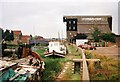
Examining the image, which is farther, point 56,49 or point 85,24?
point 56,49

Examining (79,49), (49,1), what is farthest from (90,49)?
(49,1)

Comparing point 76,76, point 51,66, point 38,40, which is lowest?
point 76,76

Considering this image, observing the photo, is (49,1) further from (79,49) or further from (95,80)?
(95,80)

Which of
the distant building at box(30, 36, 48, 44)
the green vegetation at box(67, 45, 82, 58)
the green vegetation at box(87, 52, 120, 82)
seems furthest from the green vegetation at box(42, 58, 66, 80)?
the green vegetation at box(87, 52, 120, 82)

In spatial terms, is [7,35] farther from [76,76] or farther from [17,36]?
[76,76]

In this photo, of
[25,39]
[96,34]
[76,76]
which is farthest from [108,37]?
[25,39]

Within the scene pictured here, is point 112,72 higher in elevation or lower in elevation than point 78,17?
lower
